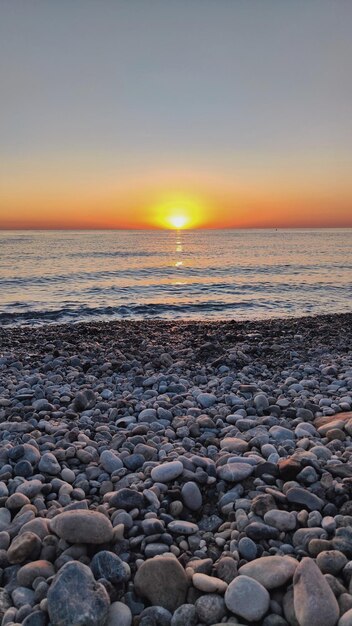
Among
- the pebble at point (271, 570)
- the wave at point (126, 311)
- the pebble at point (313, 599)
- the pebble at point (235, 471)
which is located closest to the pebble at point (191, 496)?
the pebble at point (235, 471)

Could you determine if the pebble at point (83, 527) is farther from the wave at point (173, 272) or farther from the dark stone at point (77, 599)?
the wave at point (173, 272)

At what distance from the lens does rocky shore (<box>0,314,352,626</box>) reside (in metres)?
2.21

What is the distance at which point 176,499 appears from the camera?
319cm

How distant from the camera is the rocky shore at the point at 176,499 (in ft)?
7.24

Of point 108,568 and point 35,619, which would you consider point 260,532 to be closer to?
point 108,568

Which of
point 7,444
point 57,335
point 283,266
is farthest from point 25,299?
point 283,266

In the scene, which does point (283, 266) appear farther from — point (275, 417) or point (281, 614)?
point (281, 614)

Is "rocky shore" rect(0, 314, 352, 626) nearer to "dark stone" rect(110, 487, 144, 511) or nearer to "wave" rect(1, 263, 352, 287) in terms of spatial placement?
"dark stone" rect(110, 487, 144, 511)

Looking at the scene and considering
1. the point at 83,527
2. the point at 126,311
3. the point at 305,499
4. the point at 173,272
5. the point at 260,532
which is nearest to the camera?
the point at 83,527

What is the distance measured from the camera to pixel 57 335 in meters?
10.5

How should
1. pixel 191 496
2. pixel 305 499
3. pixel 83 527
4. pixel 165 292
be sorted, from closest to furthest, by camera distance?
1. pixel 83 527
2. pixel 305 499
3. pixel 191 496
4. pixel 165 292

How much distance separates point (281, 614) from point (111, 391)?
12.6ft

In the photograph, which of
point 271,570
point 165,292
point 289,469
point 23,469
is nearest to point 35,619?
point 271,570

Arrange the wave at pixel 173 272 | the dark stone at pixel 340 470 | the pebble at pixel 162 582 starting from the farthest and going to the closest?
1. the wave at pixel 173 272
2. the dark stone at pixel 340 470
3. the pebble at pixel 162 582
